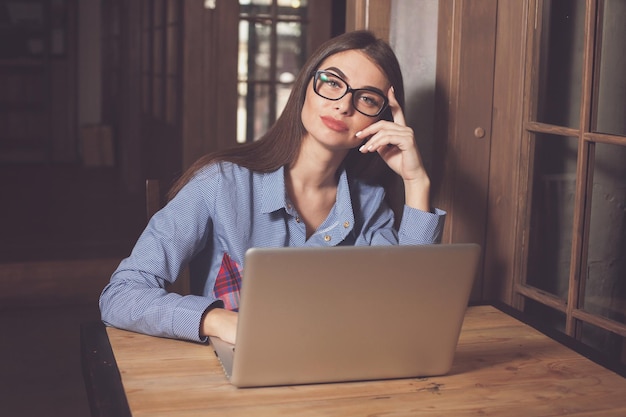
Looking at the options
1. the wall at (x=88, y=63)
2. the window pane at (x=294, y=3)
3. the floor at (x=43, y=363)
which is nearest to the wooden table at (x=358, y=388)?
the floor at (x=43, y=363)

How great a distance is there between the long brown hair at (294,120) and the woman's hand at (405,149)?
0.05m

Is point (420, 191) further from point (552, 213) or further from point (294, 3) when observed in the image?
point (294, 3)

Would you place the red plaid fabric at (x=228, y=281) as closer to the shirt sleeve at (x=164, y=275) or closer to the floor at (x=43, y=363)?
the shirt sleeve at (x=164, y=275)

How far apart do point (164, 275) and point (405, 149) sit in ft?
2.23

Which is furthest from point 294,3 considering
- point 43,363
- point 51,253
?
point 43,363

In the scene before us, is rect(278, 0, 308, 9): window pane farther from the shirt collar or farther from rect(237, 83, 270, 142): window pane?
the shirt collar

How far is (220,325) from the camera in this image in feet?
5.46

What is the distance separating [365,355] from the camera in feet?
4.81

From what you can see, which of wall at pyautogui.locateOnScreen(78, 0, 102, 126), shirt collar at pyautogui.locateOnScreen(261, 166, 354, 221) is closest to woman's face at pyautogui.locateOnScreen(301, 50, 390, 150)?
shirt collar at pyautogui.locateOnScreen(261, 166, 354, 221)

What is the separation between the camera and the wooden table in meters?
1.37

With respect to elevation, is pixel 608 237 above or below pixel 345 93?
below

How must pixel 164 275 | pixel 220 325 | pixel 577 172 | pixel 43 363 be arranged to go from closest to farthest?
pixel 220 325
pixel 164 275
pixel 577 172
pixel 43 363


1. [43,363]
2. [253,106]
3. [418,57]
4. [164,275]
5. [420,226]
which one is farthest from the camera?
[253,106]

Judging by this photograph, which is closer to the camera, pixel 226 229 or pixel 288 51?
pixel 226 229
